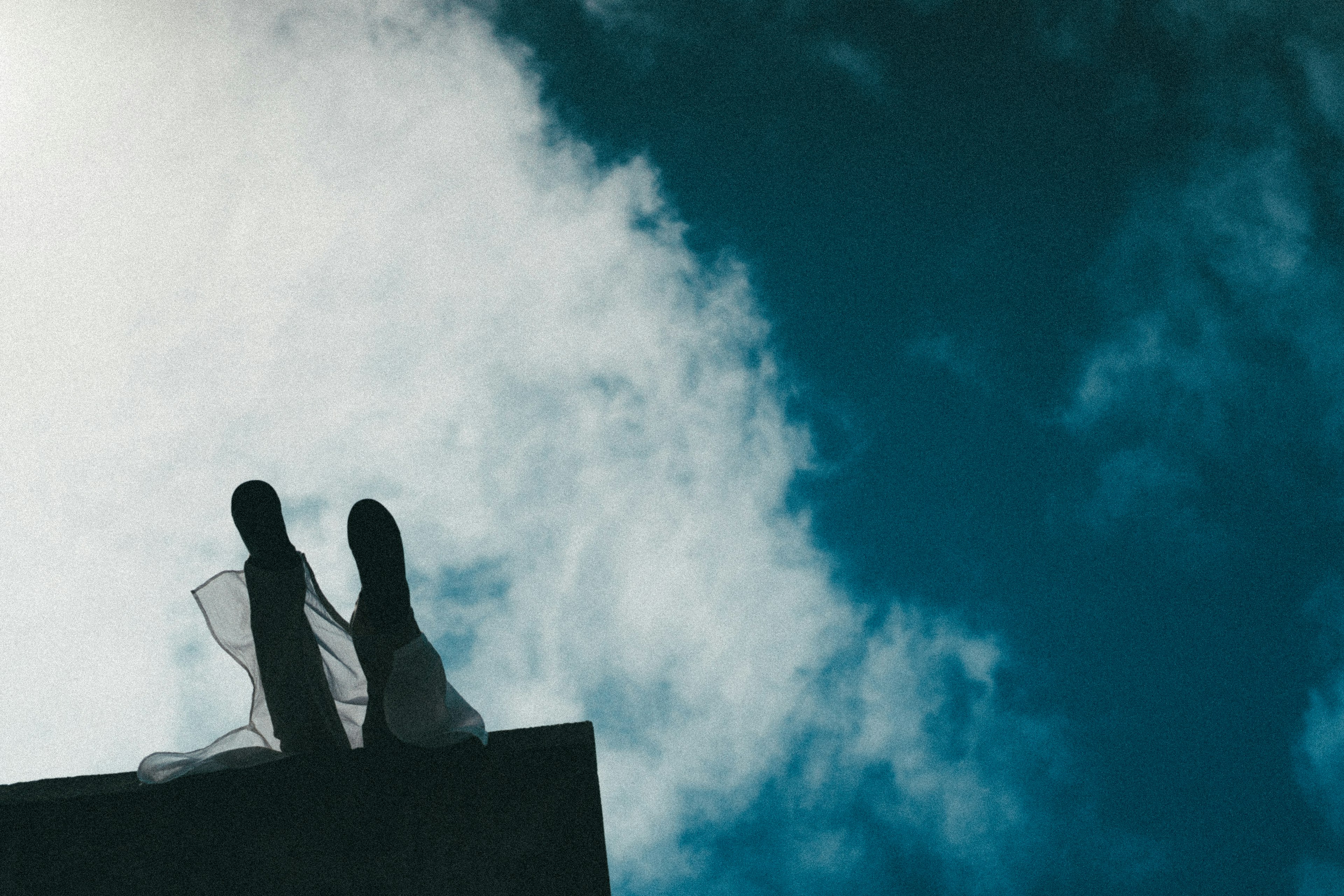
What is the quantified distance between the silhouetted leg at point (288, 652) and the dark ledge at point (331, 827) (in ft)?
0.72

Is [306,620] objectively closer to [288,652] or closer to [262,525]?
[288,652]

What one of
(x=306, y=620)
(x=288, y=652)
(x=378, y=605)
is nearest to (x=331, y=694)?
(x=288, y=652)

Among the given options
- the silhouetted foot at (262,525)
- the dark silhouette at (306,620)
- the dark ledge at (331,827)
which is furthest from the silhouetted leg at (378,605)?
the silhouetted foot at (262,525)

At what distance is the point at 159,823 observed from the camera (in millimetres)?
4156

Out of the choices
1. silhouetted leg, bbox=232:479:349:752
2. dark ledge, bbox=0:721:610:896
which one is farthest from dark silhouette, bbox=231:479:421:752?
dark ledge, bbox=0:721:610:896

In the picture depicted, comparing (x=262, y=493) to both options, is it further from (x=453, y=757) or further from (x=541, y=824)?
(x=541, y=824)

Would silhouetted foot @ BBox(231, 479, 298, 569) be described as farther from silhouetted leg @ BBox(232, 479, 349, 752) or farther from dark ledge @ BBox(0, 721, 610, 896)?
dark ledge @ BBox(0, 721, 610, 896)

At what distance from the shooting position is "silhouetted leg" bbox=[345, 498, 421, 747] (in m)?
3.98

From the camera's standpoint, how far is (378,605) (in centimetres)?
Answer: 418

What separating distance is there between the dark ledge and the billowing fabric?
0.35 feet

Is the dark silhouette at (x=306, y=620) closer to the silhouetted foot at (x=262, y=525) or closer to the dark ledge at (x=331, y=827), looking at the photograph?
the silhouetted foot at (x=262, y=525)

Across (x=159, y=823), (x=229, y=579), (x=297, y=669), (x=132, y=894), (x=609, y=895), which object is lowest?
(x=609, y=895)

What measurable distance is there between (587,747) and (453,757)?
2.22 feet

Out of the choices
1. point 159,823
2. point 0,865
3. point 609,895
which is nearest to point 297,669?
point 159,823
